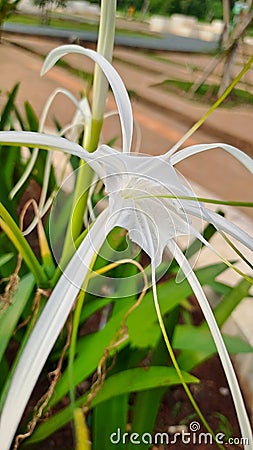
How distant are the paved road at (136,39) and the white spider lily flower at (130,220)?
0.28 m

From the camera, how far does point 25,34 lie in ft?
1.54

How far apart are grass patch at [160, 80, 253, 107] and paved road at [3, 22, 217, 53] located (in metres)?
0.03

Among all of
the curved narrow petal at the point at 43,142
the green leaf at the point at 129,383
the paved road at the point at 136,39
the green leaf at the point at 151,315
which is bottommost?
the green leaf at the point at 129,383

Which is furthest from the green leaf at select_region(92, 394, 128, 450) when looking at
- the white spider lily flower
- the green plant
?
the white spider lily flower

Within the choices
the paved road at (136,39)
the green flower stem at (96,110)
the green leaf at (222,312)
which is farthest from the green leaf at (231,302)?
the paved road at (136,39)

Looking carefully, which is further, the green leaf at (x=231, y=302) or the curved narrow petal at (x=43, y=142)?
the green leaf at (x=231, y=302)

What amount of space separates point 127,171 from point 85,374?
17 centimetres

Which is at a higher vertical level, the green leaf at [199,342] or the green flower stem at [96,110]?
the green flower stem at [96,110]

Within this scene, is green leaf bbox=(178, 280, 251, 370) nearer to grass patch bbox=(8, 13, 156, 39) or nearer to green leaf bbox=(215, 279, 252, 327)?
green leaf bbox=(215, 279, 252, 327)

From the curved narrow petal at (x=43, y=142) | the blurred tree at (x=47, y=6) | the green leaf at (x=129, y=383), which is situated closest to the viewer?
the curved narrow petal at (x=43, y=142)

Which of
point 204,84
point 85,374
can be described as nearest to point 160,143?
point 204,84

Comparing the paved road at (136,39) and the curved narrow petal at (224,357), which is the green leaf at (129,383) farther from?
the paved road at (136,39)

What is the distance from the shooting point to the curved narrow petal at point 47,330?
19 cm

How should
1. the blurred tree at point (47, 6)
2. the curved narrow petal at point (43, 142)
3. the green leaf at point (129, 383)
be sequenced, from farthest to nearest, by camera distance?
the blurred tree at point (47, 6)
the green leaf at point (129, 383)
the curved narrow petal at point (43, 142)
